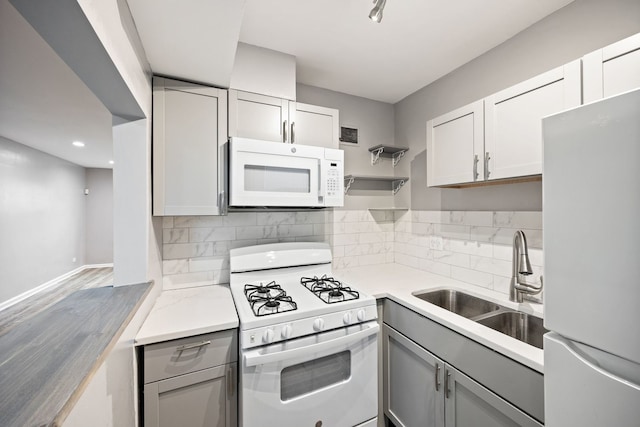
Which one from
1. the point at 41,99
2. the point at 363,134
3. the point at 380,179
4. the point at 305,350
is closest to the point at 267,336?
the point at 305,350

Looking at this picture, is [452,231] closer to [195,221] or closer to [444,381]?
[444,381]

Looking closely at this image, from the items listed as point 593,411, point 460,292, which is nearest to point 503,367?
point 593,411

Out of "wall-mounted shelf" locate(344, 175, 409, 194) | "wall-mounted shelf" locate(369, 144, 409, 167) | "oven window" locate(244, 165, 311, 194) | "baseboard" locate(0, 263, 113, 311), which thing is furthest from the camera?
"baseboard" locate(0, 263, 113, 311)

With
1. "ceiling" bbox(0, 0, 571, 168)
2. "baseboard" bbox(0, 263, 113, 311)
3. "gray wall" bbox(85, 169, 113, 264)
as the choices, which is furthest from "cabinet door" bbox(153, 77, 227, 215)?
"gray wall" bbox(85, 169, 113, 264)

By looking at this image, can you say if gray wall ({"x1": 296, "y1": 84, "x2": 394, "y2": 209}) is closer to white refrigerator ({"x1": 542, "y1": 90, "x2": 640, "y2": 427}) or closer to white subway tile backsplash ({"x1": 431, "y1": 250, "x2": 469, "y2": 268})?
white subway tile backsplash ({"x1": 431, "y1": 250, "x2": 469, "y2": 268})

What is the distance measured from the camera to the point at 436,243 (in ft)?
6.99

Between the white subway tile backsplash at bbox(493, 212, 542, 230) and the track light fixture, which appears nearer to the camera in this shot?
the track light fixture

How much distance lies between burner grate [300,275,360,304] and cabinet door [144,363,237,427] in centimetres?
61

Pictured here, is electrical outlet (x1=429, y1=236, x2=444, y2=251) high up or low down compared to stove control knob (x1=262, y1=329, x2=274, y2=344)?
up

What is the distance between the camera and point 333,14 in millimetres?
1433

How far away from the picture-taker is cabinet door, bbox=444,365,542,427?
102 centimetres

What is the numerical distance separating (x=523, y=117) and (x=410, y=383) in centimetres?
163

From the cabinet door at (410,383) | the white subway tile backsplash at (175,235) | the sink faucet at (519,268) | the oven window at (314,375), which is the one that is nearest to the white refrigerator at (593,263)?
the cabinet door at (410,383)

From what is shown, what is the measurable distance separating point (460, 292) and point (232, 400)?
1.58m
